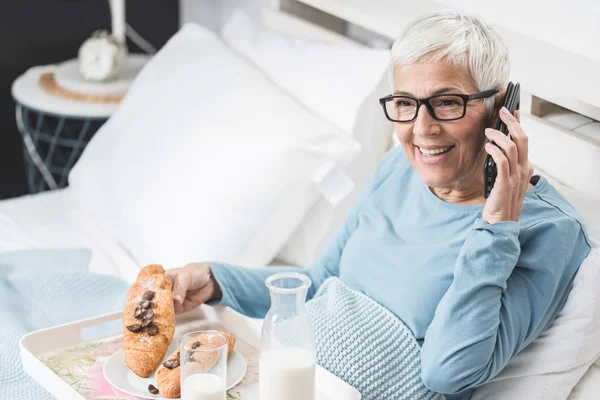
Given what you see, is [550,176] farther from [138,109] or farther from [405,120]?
[138,109]

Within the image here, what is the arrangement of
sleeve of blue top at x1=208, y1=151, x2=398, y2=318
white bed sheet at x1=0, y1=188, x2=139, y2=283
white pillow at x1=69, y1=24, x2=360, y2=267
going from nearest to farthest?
sleeve of blue top at x1=208, y1=151, x2=398, y2=318 < white pillow at x1=69, y1=24, x2=360, y2=267 < white bed sheet at x1=0, y1=188, x2=139, y2=283

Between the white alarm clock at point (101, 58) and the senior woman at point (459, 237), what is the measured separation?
1.43 meters

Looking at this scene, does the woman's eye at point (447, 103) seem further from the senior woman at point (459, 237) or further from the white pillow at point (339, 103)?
the white pillow at point (339, 103)

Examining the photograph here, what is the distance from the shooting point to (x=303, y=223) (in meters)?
2.04

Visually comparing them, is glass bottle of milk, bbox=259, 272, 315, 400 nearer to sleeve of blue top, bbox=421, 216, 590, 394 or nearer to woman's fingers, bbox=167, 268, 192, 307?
sleeve of blue top, bbox=421, 216, 590, 394

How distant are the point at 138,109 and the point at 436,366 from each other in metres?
1.27

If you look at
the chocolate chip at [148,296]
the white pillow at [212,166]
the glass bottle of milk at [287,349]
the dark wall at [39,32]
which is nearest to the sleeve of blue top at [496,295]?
the glass bottle of milk at [287,349]

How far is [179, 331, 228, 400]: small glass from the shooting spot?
3.73 feet

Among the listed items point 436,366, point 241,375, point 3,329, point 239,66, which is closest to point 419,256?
point 436,366

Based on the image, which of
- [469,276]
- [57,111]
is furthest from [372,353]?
[57,111]

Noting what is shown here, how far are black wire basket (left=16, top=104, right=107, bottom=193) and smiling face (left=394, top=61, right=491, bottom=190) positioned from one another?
72.3 inches

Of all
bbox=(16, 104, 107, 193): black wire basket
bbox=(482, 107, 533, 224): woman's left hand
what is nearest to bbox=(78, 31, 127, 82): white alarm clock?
bbox=(16, 104, 107, 193): black wire basket

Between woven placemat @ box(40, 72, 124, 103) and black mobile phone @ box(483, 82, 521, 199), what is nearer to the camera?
black mobile phone @ box(483, 82, 521, 199)

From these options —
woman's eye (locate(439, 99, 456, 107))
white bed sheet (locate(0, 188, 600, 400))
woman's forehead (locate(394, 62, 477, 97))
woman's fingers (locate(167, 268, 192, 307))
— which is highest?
woman's forehead (locate(394, 62, 477, 97))
